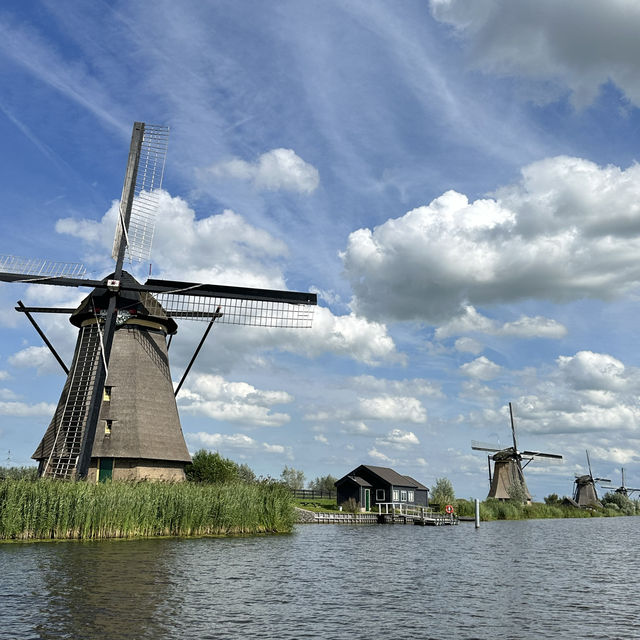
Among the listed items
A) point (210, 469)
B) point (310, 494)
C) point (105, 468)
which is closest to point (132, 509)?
point (105, 468)

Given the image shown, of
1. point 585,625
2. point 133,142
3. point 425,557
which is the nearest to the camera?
point 585,625

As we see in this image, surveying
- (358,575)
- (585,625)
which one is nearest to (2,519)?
(358,575)

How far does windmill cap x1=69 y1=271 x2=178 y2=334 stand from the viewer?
97.0 ft

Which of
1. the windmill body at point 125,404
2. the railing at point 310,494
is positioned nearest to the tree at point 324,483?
the railing at point 310,494

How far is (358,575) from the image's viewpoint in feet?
59.1

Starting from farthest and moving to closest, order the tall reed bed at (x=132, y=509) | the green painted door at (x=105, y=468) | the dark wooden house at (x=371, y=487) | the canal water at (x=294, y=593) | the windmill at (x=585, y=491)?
the windmill at (x=585, y=491) → the dark wooden house at (x=371, y=487) → the green painted door at (x=105, y=468) → the tall reed bed at (x=132, y=509) → the canal water at (x=294, y=593)

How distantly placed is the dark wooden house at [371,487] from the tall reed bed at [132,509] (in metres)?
26.8

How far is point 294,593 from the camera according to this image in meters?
14.5

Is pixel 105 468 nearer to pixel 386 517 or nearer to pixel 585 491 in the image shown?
pixel 386 517

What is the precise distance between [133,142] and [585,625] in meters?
29.4

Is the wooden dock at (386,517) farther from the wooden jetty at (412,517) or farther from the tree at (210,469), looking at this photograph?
the tree at (210,469)

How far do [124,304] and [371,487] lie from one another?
32772mm

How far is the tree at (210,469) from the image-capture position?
36.8 meters

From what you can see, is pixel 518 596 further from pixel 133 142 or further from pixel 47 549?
pixel 133 142
